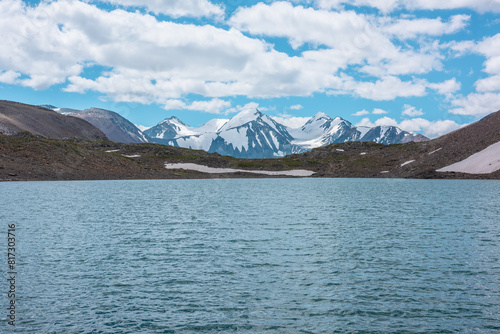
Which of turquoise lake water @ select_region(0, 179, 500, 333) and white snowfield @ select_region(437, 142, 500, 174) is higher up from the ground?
white snowfield @ select_region(437, 142, 500, 174)

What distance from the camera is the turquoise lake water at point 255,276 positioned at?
66.3 feet

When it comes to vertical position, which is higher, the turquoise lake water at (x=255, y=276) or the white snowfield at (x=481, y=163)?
the white snowfield at (x=481, y=163)

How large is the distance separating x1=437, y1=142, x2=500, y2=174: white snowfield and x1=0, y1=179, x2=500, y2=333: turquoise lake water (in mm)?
129439

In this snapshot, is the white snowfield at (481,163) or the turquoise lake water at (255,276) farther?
the white snowfield at (481,163)

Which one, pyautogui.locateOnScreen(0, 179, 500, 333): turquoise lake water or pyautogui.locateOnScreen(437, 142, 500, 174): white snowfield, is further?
pyautogui.locateOnScreen(437, 142, 500, 174): white snowfield

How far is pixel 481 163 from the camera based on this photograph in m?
173

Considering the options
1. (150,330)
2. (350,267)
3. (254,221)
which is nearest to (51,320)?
(150,330)

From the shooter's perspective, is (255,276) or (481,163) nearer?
(255,276)

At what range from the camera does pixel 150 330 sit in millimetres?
19078

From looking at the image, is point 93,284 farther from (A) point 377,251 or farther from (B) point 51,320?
(A) point 377,251

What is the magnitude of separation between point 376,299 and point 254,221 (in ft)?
106

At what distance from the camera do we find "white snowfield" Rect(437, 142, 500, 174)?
167 m

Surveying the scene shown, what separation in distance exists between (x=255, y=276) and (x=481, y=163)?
173 meters

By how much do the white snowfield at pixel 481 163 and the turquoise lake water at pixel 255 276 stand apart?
129439 mm
